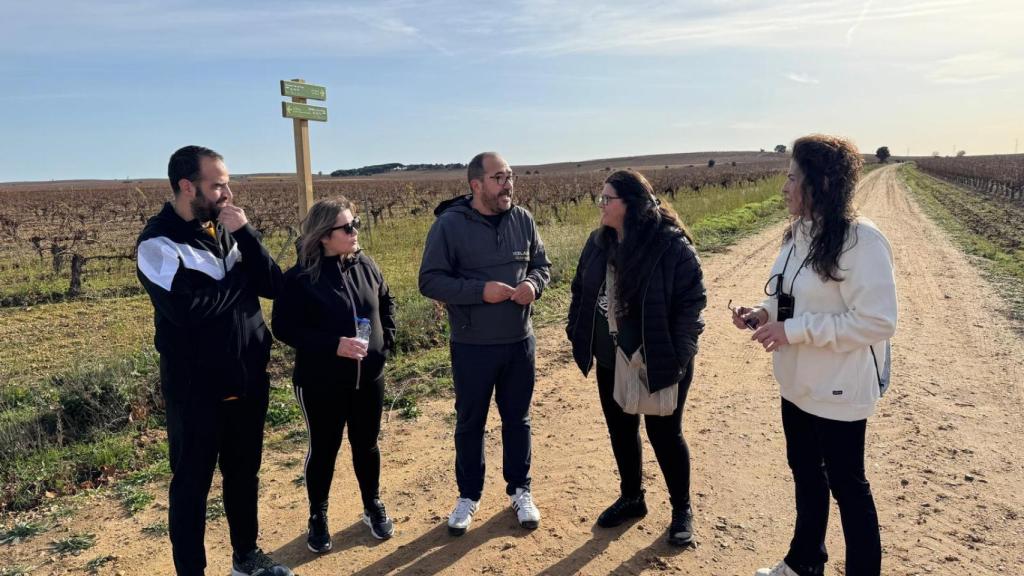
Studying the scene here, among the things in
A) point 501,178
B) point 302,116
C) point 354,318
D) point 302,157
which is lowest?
point 354,318

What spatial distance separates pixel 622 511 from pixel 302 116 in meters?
3.85

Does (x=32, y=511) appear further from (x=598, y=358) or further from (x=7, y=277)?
(x=7, y=277)

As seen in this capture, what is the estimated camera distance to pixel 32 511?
12.2 feet

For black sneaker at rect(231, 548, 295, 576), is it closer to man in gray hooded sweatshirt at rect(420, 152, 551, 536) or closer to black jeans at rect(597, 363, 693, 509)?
man in gray hooded sweatshirt at rect(420, 152, 551, 536)

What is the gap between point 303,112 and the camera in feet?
16.8

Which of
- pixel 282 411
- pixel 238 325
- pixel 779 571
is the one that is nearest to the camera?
pixel 238 325

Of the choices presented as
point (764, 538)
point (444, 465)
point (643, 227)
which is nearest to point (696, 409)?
point (764, 538)

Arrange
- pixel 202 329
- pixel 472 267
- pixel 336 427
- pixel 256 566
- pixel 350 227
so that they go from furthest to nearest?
pixel 472 267 → pixel 336 427 → pixel 350 227 → pixel 256 566 → pixel 202 329

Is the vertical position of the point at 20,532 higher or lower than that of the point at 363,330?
lower

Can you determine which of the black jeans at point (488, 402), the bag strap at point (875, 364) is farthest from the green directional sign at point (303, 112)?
the bag strap at point (875, 364)

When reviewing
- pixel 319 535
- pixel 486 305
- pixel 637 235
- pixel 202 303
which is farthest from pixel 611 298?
pixel 319 535

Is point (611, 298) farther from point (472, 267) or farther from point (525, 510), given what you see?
point (525, 510)

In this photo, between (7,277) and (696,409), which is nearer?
(696,409)

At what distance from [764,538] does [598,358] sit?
4.27 ft
